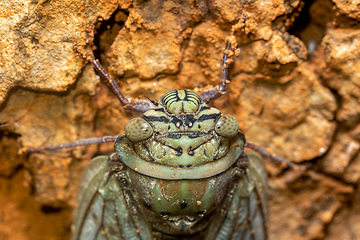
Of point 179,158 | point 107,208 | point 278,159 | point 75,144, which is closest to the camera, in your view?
point 179,158

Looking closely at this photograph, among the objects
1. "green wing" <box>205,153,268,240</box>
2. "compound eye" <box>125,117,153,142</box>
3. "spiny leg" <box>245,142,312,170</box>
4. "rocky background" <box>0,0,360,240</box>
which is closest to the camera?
"compound eye" <box>125,117,153,142</box>

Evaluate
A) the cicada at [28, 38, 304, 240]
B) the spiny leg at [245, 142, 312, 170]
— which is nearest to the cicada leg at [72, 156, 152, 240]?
the cicada at [28, 38, 304, 240]

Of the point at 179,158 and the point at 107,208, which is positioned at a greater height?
the point at 179,158

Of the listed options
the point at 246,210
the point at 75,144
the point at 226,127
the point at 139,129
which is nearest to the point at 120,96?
the point at 139,129

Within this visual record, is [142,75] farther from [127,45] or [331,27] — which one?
[331,27]

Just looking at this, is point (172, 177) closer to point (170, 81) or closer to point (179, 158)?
point (179, 158)

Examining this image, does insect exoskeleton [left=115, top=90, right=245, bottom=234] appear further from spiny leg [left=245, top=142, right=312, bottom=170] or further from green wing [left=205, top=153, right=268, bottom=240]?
spiny leg [left=245, top=142, right=312, bottom=170]
